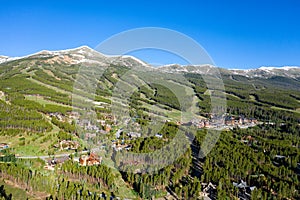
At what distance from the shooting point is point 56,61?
3521 inches

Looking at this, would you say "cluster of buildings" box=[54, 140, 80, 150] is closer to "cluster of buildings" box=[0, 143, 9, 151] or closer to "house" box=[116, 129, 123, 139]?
"cluster of buildings" box=[0, 143, 9, 151]

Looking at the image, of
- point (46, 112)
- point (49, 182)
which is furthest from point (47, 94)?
point (49, 182)

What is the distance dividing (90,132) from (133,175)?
1246 centimetres

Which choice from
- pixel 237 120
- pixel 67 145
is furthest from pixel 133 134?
pixel 237 120

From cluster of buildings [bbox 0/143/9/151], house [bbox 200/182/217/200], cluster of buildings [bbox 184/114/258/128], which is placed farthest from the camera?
cluster of buildings [bbox 184/114/258/128]

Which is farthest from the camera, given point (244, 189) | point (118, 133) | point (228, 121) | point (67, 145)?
point (228, 121)

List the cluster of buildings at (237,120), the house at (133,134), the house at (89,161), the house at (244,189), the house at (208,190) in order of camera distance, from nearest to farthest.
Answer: the house at (208,190) → the house at (244,189) → the house at (89,161) → the house at (133,134) → the cluster of buildings at (237,120)

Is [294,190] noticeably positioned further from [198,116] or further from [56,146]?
[198,116]

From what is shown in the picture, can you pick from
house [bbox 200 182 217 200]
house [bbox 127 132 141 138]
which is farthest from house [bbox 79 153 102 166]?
house [bbox 127 132 141 138]

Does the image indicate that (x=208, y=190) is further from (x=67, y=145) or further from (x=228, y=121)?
(x=228, y=121)

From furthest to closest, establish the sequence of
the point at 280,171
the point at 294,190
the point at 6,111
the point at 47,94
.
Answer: the point at 47,94, the point at 6,111, the point at 280,171, the point at 294,190

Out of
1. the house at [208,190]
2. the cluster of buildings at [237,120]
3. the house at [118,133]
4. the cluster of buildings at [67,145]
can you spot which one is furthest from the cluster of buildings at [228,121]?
the house at [208,190]

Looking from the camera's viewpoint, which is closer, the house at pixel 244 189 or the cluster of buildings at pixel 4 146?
the house at pixel 244 189

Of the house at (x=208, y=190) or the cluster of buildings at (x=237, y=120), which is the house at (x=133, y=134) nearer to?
the house at (x=208, y=190)
